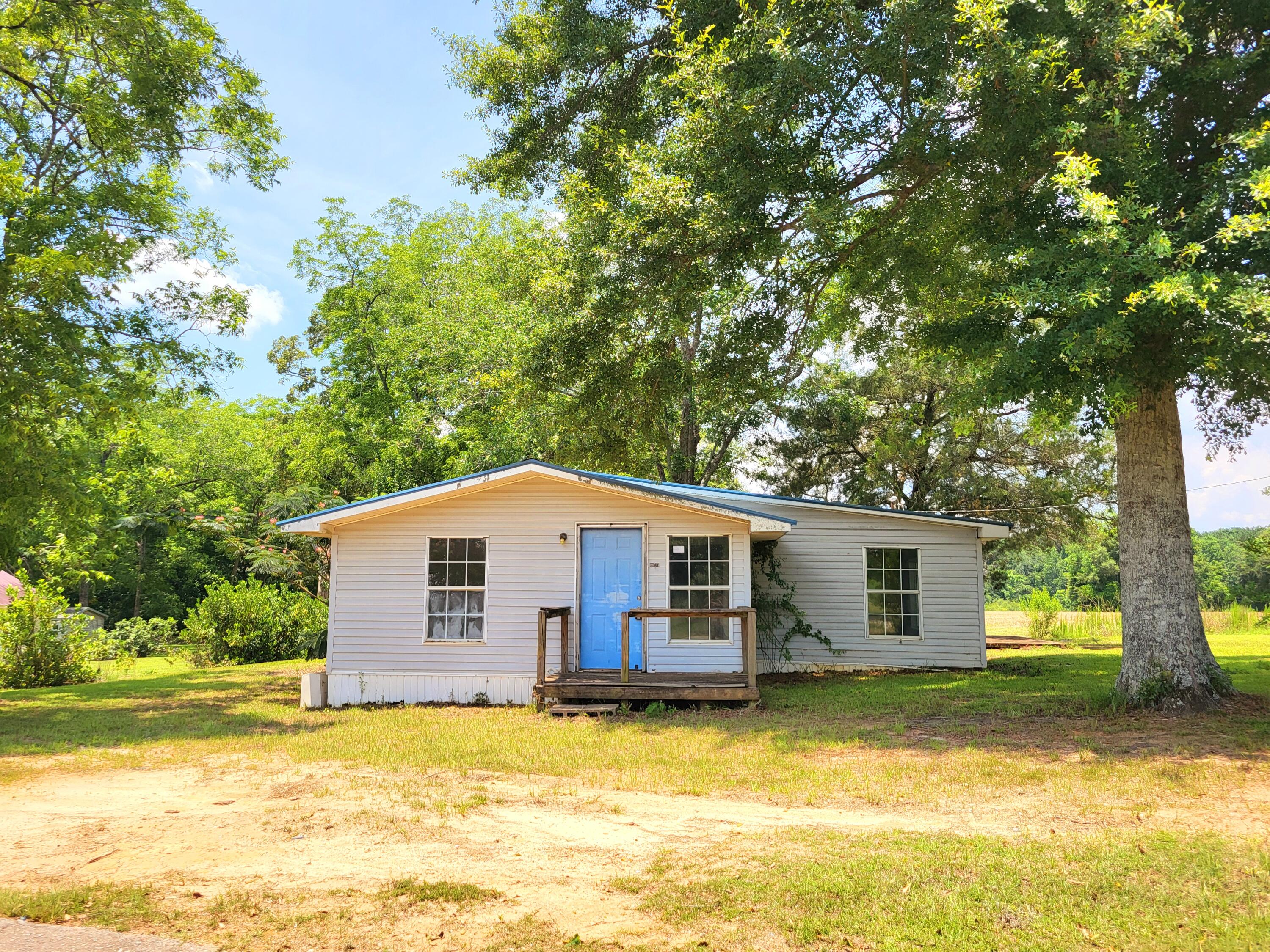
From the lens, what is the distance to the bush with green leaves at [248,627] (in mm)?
20188

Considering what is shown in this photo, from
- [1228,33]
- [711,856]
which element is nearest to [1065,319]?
[1228,33]

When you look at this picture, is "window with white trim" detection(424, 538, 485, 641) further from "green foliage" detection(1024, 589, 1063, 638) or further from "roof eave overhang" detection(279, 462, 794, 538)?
"green foliage" detection(1024, 589, 1063, 638)

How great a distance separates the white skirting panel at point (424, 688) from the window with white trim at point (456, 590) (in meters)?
0.60

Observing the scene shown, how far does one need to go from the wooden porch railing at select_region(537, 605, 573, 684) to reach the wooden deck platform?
21cm

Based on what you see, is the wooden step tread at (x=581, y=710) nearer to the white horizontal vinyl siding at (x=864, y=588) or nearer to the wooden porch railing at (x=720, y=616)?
the wooden porch railing at (x=720, y=616)

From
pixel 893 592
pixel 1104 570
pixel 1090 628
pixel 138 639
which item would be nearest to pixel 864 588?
pixel 893 592

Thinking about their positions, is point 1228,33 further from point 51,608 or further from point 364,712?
point 51,608

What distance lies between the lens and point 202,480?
121 feet

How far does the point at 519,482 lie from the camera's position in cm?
1221

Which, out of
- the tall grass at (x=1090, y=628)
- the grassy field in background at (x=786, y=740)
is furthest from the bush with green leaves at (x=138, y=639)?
the tall grass at (x=1090, y=628)

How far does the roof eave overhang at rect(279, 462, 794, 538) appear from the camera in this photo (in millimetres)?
11609

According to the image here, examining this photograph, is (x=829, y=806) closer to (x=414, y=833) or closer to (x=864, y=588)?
(x=414, y=833)

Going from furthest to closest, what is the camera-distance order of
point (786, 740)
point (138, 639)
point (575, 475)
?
point (138, 639) → point (575, 475) → point (786, 740)

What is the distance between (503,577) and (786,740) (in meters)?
5.19
